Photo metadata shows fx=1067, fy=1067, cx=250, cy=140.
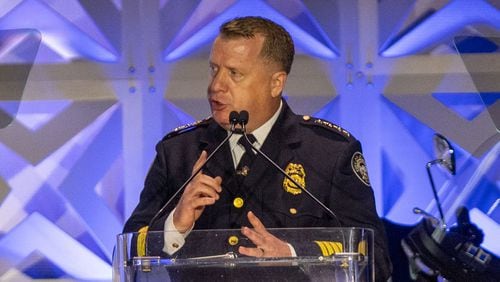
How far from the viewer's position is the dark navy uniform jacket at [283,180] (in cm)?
306

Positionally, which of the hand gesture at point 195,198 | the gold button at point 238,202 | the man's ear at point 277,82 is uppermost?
the man's ear at point 277,82

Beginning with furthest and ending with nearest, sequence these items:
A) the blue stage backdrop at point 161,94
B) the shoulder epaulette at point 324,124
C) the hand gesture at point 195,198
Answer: the blue stage backdrop at point 161,94 < the shoulder epaulette at point 324,124 < the hand gesture at point 195,198

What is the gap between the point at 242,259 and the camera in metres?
2.36

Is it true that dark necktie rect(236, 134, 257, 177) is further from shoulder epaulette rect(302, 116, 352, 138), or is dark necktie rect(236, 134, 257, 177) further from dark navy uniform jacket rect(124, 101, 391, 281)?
shoulder epaulette rect(302, 116, 352, 138)

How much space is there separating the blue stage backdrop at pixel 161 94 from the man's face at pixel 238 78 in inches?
37.4

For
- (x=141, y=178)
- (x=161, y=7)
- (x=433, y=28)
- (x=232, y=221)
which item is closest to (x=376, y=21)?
(x=433, y=28)

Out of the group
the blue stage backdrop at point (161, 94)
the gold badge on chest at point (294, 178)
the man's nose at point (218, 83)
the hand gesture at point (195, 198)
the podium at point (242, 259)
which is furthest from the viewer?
the blue stage backdrop at point (161, 94)

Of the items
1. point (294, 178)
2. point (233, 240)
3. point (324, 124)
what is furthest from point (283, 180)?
point (233, 240)

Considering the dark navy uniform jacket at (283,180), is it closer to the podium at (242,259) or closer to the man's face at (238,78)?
the man's face at (238,78)

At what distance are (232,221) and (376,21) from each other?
134 centimetres

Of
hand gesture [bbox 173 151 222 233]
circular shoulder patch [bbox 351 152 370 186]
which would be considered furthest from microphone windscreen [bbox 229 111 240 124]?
circular shoulder patch [bbox 351 152 370 186]

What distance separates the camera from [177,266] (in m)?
2.38

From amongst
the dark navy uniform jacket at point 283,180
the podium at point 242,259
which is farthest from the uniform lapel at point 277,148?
the podium at point 242,259

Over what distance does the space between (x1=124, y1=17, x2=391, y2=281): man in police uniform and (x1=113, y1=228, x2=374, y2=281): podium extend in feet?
1.58
